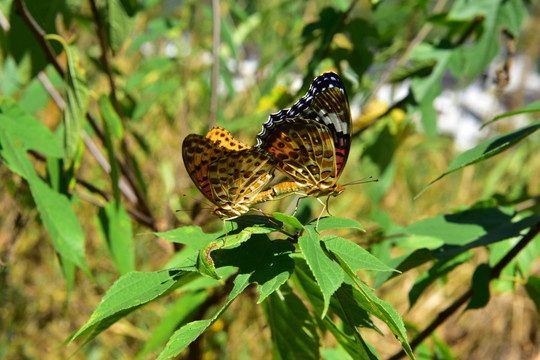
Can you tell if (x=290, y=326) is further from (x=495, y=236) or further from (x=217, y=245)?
(x=495, y=236)

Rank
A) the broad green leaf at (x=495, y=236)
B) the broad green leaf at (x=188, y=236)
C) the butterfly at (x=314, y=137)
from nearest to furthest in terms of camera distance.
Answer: the broad green leaf at (x=188, y=236) < the broad green leaf at (x=495, y=236) < the butterfly at (x=314, y=137)

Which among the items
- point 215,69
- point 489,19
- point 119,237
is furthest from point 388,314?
point 215,69

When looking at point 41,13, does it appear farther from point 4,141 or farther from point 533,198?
point 533,198

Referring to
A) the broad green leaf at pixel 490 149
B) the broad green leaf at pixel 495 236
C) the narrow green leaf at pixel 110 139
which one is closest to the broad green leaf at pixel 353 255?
the broad green leaf at pixel 490 149

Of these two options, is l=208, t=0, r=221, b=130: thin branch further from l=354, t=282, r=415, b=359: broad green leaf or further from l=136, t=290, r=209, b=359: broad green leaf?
l=354, t=282, r=415, b=359: broad green leaf

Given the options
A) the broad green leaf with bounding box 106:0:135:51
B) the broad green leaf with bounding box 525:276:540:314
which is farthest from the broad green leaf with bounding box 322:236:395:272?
the broad green leaf with bounding box 106:0:135:51

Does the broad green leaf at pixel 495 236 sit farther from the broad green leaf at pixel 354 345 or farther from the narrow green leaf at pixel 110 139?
the narrow green leaf at pixel 110 139
